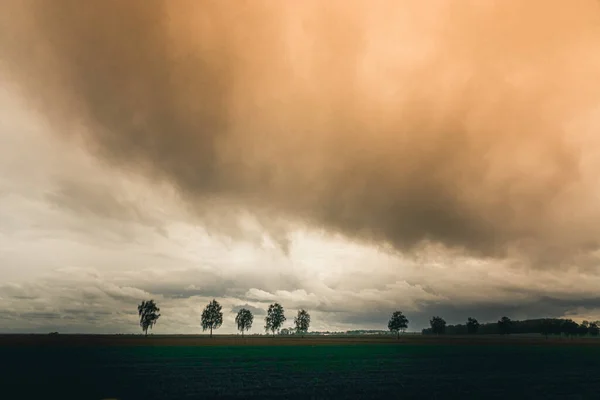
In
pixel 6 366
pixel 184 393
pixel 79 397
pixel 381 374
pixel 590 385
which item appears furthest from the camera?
pixel 6 366

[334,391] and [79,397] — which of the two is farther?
[334,391]

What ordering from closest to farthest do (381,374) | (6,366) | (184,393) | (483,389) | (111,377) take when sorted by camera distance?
1. (184,393)
2. (483,389)
3. (111,377)
4. (381,374)
5. (6,366)

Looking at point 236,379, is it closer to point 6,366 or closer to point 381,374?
point 381,374

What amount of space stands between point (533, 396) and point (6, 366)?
252 feet

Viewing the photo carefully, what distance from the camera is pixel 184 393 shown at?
39.5 metres

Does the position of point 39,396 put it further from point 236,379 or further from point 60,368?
point 60,368

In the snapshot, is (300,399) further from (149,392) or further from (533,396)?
(533,396)

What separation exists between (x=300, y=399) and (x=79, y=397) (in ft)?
71.0

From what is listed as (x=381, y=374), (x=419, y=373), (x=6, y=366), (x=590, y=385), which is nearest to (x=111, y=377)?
(x=6, y=366)

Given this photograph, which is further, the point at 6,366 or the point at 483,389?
the point at 6,366

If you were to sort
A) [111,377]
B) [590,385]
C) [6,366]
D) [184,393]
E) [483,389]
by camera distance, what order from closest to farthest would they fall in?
[184,393] < [483,389] < [590,385] < [111,377] < [6,366]

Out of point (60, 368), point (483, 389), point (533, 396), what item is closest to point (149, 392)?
point (60, 368)

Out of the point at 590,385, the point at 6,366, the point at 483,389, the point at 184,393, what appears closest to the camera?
the point at 184,393

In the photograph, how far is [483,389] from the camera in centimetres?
4459
